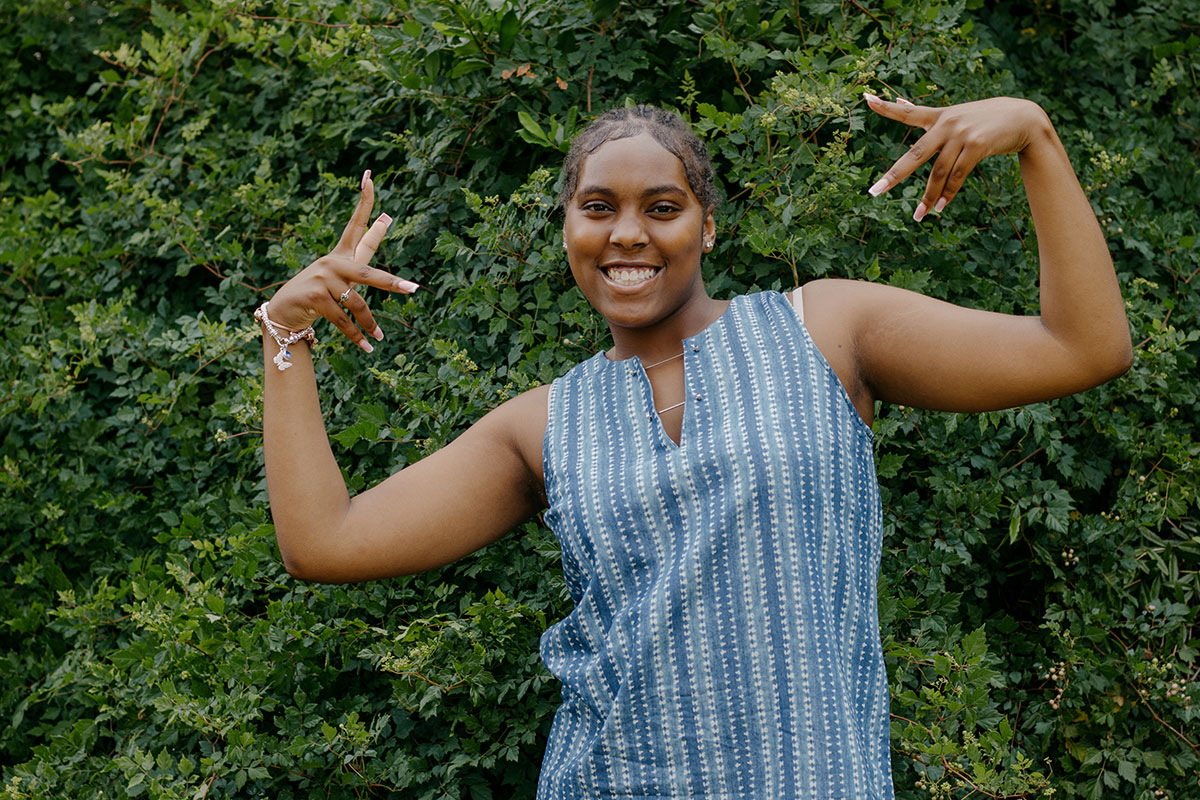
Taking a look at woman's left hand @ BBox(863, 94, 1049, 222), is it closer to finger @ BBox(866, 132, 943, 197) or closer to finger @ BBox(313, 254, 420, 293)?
finger @ BBox(866, 132, 943, 197)

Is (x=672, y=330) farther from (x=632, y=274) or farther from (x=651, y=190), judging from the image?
(x=651, y=190)

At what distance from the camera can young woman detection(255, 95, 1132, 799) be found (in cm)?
177

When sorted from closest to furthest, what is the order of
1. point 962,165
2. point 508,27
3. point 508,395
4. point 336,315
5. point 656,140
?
point 962,165 < point 336,315 < point 656,140 < point 508,395 < point 508,27

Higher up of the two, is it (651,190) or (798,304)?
(651,190)

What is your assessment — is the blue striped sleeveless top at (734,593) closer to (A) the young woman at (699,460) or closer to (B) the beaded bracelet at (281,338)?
(A) the young woman at (699,460)

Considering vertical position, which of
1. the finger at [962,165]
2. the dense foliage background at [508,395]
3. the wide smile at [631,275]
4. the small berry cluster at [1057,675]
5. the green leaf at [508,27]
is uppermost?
the green leaf at [508,27]

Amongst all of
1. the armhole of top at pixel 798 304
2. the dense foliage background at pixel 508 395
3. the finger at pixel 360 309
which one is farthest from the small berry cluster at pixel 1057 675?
the finger at pixel 360 309

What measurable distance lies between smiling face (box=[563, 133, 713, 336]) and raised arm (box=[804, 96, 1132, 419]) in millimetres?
387

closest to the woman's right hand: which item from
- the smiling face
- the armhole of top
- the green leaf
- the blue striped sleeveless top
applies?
the smiling face

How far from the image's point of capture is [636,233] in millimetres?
2012

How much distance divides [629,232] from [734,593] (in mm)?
647

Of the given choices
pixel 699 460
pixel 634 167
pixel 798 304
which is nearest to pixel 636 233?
pixel 634 167

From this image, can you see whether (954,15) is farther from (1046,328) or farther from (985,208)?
(1046,328)

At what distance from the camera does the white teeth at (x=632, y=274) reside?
2.04 m
